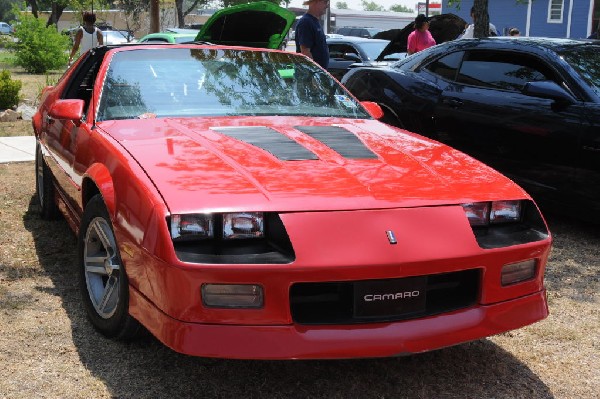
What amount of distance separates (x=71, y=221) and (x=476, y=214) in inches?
94.0

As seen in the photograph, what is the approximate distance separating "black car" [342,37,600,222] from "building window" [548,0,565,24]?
26602mm

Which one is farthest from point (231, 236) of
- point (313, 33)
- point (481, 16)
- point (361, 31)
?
point (361, 31)

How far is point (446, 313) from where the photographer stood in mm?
2832

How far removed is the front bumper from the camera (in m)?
2.63

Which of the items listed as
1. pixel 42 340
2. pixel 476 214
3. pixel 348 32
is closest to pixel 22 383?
pixel 42 340

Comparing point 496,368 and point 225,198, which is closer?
point 225,198

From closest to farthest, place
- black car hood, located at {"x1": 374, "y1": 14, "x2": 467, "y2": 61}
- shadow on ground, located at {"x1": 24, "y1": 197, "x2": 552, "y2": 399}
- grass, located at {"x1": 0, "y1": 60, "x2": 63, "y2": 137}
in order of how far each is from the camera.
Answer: shadow on ground, located at {"x1": 24, "y1": 197, "x2": 552, "y2": 399}, grass, located at {"x1": 0, "y1": 60, "x2": 63, "y2": 137}, black car hood, located at {"x1": 374, "y1": 14, "x2": 467, "y2": 61}

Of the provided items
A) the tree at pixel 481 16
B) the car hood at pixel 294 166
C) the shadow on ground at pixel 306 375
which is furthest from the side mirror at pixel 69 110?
the tree at pixel 481 16

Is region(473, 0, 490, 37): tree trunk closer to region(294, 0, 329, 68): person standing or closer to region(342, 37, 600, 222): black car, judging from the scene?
region(294, 0, 329, 68): person standing

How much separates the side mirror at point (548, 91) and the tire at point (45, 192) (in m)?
3.44

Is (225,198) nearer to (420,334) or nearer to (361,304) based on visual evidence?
(361,304)

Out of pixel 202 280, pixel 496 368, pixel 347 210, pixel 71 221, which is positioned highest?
pixel 347 210

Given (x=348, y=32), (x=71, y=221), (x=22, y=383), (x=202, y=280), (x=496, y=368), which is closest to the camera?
(x=202, y=280)

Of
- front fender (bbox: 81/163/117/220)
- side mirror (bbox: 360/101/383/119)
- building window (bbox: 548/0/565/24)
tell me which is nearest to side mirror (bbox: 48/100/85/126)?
front fender (bbox: 81/163/117/220)
